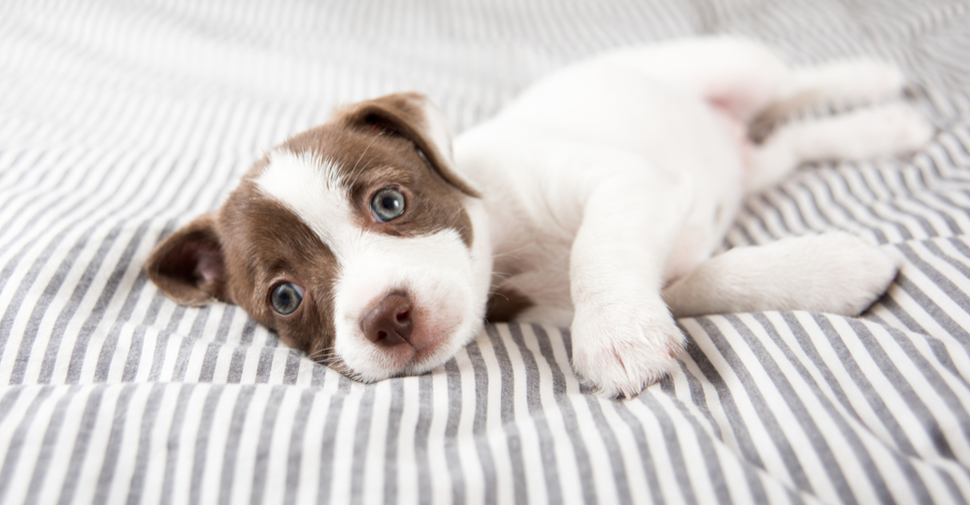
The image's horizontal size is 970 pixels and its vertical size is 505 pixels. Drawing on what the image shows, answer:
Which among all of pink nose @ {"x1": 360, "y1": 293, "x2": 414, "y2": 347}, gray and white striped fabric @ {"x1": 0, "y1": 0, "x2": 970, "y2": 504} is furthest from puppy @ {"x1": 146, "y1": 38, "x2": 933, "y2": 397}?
gray and white striped fabric @ {"x1": 0, "y1": 0, "x2": 970, "y2": 504}

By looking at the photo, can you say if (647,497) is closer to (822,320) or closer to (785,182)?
(822,320)

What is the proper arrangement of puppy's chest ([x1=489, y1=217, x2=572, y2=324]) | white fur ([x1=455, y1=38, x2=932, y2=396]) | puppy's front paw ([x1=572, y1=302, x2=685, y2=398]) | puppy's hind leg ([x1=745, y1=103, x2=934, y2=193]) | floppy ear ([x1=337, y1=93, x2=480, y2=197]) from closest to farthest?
1. puppy's front paw ([x1=572, y1=302, x2=685, y2=398])
2. white fur ([x1=455, y1=38, x2=932, y2=396])
3. floppy ear ([x1=337, y1=93, x2=480, y2=197])
4. puppy's chest ([x1=489, y1=217, x2=572, y2=324])
5. puppy's hind leg ([x1=745, y1=103, x2=934, y2=193])

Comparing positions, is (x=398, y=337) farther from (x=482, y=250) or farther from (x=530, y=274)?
(x=530, y=274)

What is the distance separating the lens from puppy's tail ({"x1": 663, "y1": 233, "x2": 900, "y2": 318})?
166 centimetres

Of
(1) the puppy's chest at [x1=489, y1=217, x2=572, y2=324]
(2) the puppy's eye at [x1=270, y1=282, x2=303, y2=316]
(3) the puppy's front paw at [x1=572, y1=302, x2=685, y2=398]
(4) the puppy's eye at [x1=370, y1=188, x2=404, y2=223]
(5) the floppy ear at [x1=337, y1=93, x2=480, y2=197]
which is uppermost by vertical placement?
(5) the floppy ear at [x1=337, y1=93, x2=480, y2=197]

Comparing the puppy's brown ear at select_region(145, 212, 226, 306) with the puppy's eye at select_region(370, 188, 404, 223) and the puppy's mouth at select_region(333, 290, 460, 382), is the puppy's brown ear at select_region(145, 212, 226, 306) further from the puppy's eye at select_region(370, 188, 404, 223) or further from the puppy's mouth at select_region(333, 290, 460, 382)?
the puppy's mouth at select_region(333, 290, 460, 382)

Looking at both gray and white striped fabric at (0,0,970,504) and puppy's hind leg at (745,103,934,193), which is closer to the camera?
gray and white striped fabric at (0,0,970,504)

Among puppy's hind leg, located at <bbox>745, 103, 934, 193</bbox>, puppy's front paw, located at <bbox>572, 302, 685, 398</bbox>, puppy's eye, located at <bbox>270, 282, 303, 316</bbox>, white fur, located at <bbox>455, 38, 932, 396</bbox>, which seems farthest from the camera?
puppy's hind leg, located at <bbox>745, 103, 934, 193</bbox>

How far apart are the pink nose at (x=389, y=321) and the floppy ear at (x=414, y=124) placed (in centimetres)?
57

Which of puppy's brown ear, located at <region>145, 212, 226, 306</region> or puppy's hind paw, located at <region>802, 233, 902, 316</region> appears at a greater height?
puppy's hind paw, located at <region>802, 233, 902, 316</region>

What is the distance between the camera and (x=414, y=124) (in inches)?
75.3

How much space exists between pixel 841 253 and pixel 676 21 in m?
2.79

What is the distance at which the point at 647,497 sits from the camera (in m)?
1.06

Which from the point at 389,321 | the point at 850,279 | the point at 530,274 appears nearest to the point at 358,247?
the point at 389,321
